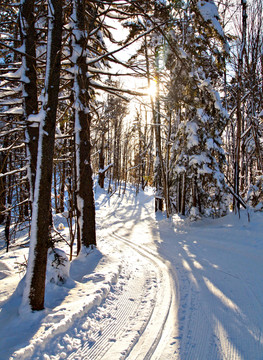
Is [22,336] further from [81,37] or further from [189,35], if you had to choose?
[189,35]

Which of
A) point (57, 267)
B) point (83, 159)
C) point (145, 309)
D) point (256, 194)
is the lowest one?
point (145, 309)

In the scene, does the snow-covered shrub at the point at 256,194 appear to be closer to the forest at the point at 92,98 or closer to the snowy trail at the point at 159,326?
the forest at the point at 92,98

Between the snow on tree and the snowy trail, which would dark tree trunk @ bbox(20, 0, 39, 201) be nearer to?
the snowy trail

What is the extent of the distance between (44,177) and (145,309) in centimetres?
233

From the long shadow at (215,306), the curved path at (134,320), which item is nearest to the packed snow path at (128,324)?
the curved path at (134,320)

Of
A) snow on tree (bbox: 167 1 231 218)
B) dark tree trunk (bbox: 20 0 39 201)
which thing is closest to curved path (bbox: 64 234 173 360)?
dark tree trunk (bbox: 20 0 39 201)

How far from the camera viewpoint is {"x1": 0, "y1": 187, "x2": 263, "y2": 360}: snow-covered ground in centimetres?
244

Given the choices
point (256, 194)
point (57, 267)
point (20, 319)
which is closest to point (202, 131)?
point (256, 194)

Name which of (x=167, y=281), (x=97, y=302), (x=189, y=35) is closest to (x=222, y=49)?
(x=189, y=35)

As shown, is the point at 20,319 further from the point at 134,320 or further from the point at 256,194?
the point at 256,194

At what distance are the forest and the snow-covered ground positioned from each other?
51cm

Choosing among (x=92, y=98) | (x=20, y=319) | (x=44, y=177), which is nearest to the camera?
(x=20, y=319)

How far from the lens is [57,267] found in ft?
12.9

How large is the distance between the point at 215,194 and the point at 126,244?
188 inches
